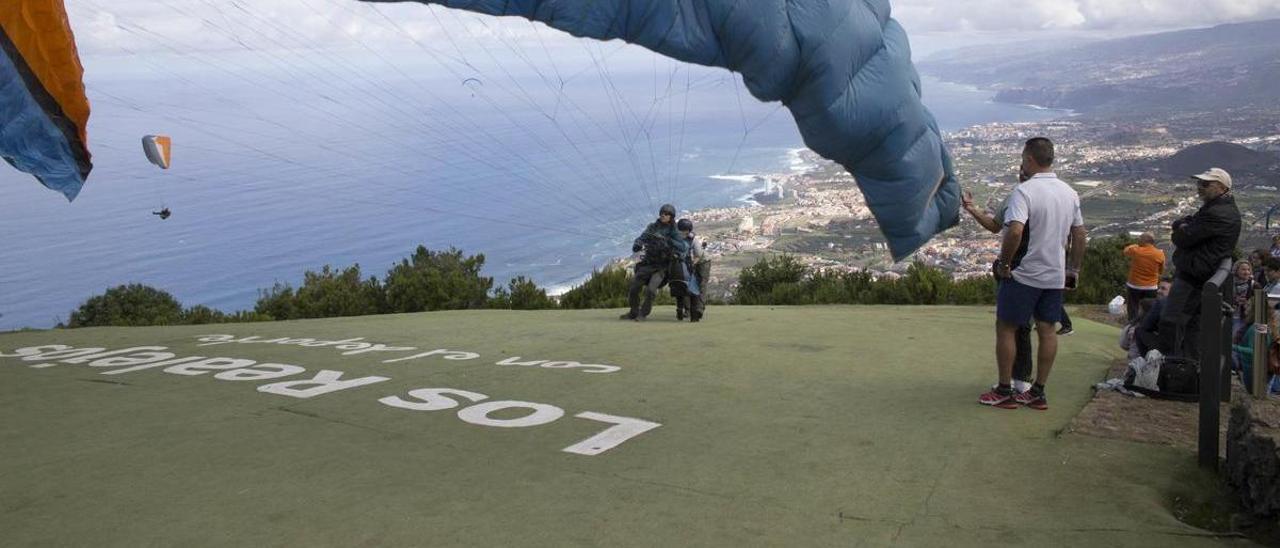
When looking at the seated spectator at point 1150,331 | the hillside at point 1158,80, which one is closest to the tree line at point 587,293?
the seated spectator at point 1150,331

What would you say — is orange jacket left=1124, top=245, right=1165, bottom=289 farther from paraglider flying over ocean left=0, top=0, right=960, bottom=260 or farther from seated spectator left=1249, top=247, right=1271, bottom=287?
paraglider flying over ocean left=0, top=0, right=960, bottom=260

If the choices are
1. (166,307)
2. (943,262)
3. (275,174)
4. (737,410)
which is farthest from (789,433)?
(275,174)

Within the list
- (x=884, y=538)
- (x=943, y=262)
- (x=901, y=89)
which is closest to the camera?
(x=884, y=538)

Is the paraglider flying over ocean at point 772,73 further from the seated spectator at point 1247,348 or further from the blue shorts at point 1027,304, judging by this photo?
the seated spectator at point 1247,348

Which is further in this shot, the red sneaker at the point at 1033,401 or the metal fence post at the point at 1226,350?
the red sneaker at the point at 1033,401

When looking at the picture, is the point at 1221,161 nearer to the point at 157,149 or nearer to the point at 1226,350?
the point at 157,149

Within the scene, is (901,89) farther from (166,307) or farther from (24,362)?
(166,307)
